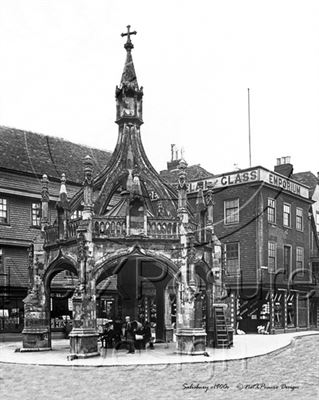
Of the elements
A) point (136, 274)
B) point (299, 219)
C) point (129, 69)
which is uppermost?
point (129, 69)

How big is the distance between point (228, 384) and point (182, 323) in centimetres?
734

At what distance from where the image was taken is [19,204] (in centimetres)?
3678

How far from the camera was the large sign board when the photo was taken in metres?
41.5

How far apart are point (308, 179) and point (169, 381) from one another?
1577 inches

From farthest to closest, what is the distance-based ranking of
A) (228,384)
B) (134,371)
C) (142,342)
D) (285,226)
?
(285,226) → (142,342) → (134,371) → (228,384)

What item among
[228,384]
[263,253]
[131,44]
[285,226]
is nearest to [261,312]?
[263,253]

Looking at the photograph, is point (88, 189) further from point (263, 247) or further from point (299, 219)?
point (299, 219)

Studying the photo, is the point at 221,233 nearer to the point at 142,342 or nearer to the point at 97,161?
the point at 97,161

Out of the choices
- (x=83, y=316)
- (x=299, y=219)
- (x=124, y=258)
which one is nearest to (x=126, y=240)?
(x=124, y=258)

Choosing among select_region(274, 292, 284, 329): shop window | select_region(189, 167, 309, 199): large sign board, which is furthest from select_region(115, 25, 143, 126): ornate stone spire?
select_region(274, 292, 284, 329): shop window

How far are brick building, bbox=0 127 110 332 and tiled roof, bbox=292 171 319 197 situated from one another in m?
21.3

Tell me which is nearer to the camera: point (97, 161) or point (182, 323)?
point (182, 323)

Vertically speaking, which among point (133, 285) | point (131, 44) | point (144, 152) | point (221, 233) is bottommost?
point (133, 285)

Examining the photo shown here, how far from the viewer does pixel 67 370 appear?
1883 cm
